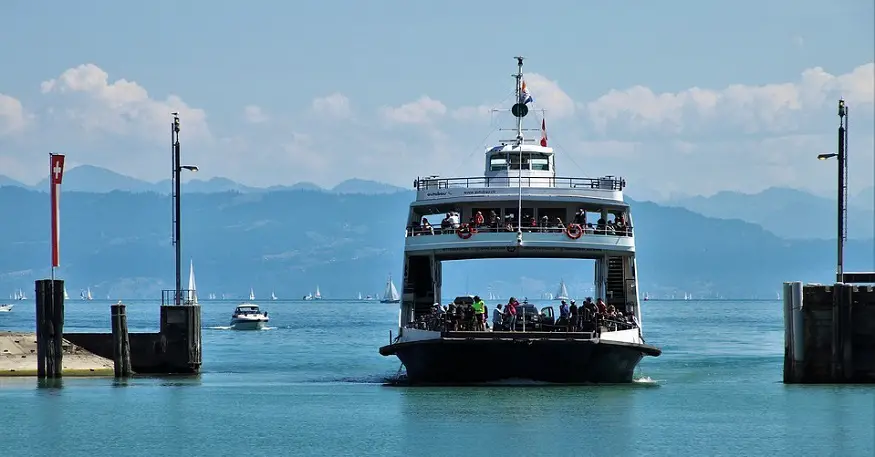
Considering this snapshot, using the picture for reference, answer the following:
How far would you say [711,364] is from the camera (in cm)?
6650

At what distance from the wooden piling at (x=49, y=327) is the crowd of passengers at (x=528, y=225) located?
10472mm

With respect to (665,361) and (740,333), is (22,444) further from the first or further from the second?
(740,333)

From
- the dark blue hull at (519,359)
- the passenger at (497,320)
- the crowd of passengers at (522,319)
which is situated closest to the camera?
the dark blue hull at (519,359)

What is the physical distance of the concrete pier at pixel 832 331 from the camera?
4312 cm

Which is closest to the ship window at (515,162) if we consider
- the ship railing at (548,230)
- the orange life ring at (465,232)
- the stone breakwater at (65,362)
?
the ship railing at (548,230)

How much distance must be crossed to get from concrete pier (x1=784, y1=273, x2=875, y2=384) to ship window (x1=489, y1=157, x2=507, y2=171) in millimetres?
11446

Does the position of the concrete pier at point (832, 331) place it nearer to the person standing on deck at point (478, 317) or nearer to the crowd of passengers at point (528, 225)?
the crowd of passengers at point (528, 225)

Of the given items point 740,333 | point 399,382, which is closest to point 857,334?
point 399,382

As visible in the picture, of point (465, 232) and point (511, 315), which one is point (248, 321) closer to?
point (465, 232)

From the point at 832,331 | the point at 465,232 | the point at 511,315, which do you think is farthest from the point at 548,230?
the point at 832,331

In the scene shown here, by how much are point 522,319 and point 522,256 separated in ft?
9.29

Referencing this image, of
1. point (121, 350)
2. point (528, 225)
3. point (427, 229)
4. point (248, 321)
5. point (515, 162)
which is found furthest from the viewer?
point (248, 321)

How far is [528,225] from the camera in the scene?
4631cm

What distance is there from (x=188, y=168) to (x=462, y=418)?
54.7 feet
